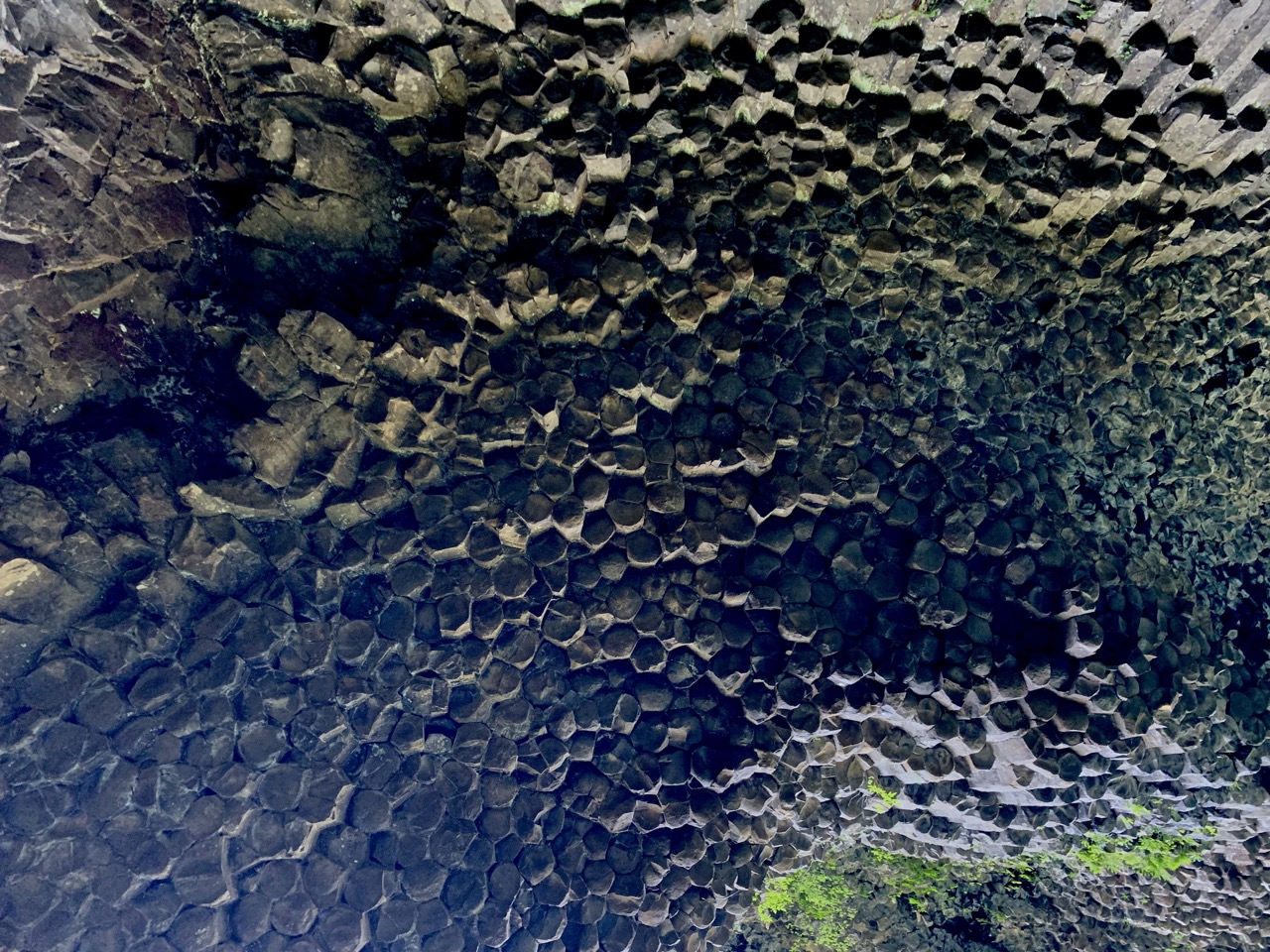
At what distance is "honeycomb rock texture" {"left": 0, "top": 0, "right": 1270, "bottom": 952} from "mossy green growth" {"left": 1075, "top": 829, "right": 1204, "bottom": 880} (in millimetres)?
408

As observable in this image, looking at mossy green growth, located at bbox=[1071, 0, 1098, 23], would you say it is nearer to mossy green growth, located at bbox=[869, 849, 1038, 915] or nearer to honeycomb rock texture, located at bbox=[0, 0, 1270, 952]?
honeycomb rock texture, located at bbox=[0, 0, 1270, 952]

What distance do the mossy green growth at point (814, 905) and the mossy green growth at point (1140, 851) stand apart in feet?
4.74

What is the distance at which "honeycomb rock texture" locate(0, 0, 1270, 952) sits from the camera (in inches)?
155

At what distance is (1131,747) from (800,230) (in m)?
3.20

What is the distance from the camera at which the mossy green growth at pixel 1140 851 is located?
15.4 feet

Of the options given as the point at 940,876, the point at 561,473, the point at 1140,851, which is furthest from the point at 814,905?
the point at 561,473

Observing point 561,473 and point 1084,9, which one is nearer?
point 1084,9

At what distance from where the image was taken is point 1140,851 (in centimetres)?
477

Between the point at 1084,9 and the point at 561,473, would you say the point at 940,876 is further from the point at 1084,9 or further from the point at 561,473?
the point at 1084,9

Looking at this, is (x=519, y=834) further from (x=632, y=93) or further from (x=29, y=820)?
(x=632, y=93)

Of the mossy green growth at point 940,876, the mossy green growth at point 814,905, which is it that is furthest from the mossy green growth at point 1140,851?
the mossy green growth at point 814,905

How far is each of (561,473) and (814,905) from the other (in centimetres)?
326

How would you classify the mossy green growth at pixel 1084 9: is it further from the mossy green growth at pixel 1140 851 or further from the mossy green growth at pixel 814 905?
the mossy green growth at pixel 814 905

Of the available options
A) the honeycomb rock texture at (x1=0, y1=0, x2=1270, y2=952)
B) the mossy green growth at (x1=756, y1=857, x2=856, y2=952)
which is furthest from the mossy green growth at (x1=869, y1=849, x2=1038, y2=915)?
the honeycomb rock texture at (x1=0, y1=0, x2=1270, y2=952)
